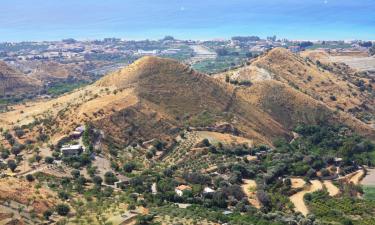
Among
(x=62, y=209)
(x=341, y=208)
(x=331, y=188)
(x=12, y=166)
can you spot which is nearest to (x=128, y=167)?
(x=12, y=166)

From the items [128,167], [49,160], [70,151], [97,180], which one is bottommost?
[128,167]

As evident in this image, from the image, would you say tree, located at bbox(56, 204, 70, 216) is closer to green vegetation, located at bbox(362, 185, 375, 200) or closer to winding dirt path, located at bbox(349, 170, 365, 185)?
green vegetation, located at bbox(362, 185, 375, 200)

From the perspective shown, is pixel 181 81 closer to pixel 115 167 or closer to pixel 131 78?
pixel 131 78

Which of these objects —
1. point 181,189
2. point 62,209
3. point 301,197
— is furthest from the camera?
point 301,197

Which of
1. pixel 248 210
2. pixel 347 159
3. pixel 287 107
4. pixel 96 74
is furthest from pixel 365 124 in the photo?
pixel 96 74

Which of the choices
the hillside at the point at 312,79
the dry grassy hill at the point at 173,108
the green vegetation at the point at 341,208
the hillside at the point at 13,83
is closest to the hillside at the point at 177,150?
the dry grassy hill at the point at 173,108

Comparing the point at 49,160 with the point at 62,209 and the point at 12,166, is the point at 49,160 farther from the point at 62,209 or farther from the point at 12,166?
the point at 62,209
